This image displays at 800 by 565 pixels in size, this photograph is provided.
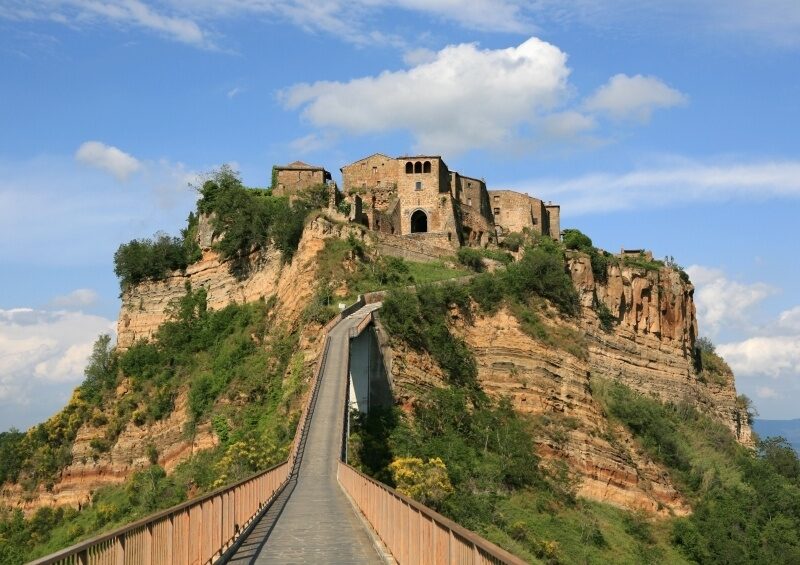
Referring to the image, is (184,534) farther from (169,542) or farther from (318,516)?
(318,516)

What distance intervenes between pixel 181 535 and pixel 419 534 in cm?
330

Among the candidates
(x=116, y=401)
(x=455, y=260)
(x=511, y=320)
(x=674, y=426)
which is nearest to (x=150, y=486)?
(x=116, y=401)

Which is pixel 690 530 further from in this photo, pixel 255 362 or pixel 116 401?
pixel 116 401

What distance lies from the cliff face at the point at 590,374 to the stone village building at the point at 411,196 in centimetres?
1254

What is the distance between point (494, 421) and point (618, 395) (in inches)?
536

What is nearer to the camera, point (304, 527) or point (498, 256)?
point (304, 527)

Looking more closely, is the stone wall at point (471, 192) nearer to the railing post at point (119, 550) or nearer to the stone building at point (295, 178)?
the stone building at point (295, 178)

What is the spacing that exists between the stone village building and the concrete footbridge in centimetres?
3734

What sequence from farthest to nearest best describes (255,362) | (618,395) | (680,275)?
1. (680,275)
2. (618,395)
3. (255,362)

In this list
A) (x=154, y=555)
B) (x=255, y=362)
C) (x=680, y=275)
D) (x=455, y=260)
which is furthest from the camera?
(x=680, y=275)

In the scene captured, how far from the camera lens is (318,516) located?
22.5 metres

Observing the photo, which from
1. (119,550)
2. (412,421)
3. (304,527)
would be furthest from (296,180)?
(119,550)

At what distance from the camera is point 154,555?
1195 centimetres

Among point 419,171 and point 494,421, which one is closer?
point 494,421
